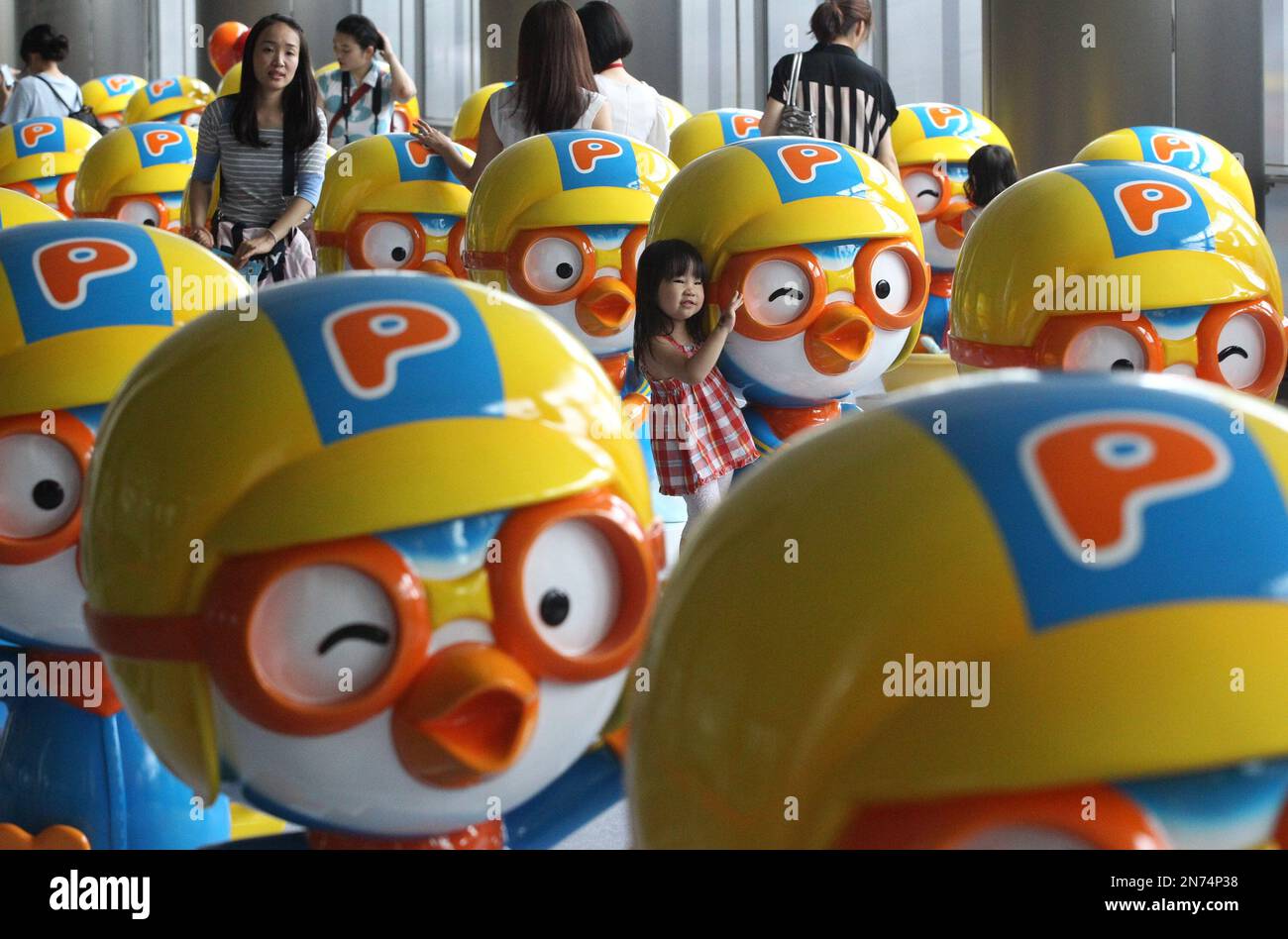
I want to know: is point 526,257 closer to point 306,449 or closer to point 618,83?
point 618,83

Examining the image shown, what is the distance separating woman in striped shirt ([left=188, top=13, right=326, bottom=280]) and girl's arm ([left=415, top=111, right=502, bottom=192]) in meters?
0.77

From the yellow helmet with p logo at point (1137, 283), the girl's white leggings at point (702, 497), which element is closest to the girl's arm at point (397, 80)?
the girl's white leggings at point (702, 497)

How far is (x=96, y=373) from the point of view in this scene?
2.50 meters

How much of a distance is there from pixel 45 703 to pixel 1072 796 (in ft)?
6.52

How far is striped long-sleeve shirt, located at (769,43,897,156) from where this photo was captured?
6.71m

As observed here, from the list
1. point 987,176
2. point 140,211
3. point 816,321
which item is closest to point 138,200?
point 140,211

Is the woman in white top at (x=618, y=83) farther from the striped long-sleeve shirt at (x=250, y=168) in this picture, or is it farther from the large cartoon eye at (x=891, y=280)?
the large cartoon eye at (x=891, y=280)

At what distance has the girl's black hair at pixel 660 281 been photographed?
4371 mm

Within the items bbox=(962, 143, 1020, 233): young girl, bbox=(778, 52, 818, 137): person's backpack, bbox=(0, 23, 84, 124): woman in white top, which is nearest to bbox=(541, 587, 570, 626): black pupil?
bbox=(778, 52, 818, 137): person's backpack

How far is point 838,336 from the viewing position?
4344mm

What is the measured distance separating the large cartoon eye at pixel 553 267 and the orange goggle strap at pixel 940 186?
2.66 meters

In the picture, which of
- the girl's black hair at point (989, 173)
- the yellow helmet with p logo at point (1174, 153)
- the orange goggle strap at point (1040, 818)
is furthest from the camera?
the girl's black hair at point (989, 173)

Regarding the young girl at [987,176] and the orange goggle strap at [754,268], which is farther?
the young girl at [987,176]

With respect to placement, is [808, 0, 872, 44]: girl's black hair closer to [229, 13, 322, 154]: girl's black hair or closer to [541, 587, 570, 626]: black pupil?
[229, 13, 322, 154]: girl's black hair
